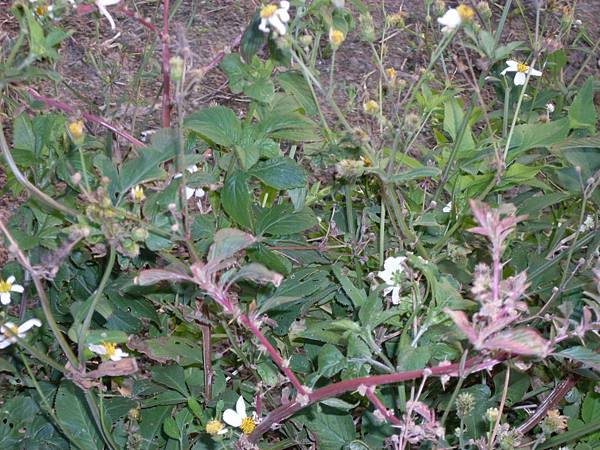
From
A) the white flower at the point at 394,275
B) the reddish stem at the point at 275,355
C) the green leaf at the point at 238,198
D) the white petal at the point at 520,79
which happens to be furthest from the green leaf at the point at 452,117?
the reddish stem at the point at 275,355

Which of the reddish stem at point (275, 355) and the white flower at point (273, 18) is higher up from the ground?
the white flower at point (273, 18)

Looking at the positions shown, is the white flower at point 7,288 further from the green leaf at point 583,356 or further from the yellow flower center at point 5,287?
the green leaf at point 583,356

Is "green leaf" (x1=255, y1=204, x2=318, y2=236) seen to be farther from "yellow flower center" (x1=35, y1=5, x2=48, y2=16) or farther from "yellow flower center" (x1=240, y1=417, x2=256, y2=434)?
"yellow flower center" (x1=35, y1=5, x2=48, y2=16)

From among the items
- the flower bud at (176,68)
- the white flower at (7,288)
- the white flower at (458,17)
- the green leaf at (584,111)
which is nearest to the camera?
the flower bud at (176,68)

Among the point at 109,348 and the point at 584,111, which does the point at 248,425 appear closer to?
the point at 109,348

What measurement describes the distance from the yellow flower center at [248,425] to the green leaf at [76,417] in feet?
0.72

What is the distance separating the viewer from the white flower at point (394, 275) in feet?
3.06

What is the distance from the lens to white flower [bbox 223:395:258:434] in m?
0.96

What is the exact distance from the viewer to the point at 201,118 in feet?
3.07

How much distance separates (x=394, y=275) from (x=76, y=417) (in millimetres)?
471

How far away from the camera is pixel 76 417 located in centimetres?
105

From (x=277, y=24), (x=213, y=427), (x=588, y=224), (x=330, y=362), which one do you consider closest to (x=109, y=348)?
(x=213, y=427)

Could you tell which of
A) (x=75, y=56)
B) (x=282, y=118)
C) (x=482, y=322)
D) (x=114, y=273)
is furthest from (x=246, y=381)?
(x=75, y=56)

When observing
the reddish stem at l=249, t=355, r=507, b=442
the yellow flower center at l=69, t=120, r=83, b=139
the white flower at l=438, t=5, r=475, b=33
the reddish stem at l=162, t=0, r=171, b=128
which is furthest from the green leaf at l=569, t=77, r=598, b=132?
the yellow flower center at l=69, t=120, r=83, b=139
